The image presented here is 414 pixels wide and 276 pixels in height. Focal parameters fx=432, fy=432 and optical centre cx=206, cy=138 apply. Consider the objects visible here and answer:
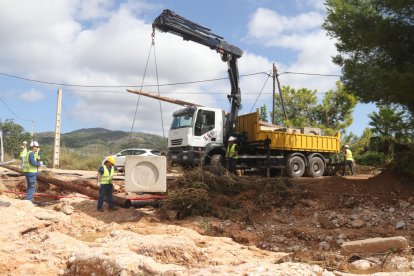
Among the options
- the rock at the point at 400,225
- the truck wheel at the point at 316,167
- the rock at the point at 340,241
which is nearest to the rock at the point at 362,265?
the rock at the point at 340,241

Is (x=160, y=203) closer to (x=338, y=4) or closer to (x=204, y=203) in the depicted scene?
(x=204, y=203)

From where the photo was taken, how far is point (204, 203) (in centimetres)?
1014

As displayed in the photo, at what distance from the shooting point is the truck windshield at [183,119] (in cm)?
1540

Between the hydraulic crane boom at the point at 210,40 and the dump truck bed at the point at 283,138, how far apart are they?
566 millimetres

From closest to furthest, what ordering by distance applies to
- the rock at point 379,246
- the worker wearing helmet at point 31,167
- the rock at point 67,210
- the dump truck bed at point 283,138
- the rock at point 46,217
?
the rock at point 379,246 → the rock at point 46,217 → the rock at point 67,210 → the worker wearing helmet at point 31,167 → the dump truck bed at point 283,138

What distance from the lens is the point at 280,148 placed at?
16547 millimetres

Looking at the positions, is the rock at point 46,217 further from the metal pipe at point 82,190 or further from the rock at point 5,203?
the metal pipe at point 82,190

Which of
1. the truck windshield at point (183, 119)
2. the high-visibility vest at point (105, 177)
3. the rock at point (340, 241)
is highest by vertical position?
the truck windshield at point (183, 119)

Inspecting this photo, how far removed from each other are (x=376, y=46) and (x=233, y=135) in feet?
22.0

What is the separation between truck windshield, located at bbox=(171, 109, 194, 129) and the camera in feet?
50.5

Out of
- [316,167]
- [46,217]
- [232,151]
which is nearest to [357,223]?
[46,217]

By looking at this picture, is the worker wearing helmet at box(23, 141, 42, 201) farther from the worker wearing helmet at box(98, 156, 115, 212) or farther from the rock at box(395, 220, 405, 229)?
the rock at box(395, 220, 405, 229)

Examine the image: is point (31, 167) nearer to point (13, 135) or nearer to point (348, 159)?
point (348, 159)

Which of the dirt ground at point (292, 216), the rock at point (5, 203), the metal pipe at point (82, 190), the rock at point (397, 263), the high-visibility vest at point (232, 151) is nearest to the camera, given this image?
the rock at point (397, 263)
